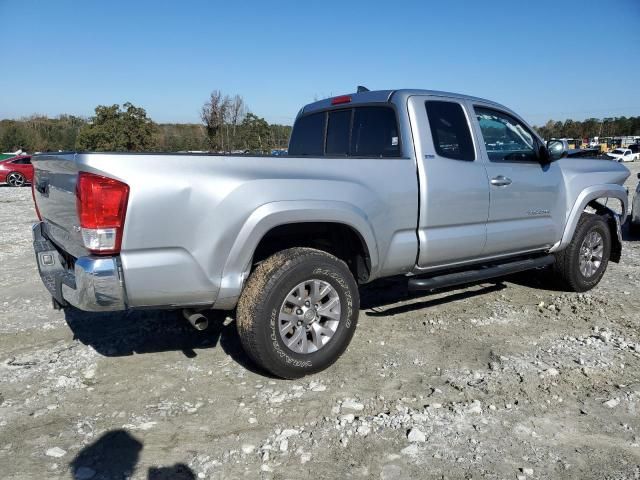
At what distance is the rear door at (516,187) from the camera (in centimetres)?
455

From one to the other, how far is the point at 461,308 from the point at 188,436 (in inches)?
122

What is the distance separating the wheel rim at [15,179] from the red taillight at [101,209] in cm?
2390

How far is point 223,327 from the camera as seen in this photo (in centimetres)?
456

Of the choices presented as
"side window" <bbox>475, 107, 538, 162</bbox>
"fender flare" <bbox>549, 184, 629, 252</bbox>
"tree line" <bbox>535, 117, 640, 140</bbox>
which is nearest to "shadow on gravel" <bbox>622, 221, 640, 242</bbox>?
"fender flare" <bbox>549, 184, 629, 252</bbox>

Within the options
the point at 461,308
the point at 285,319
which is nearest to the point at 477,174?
the point at 461,308

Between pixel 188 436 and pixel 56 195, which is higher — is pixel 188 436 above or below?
below

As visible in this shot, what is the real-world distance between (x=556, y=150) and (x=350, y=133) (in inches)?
79.6

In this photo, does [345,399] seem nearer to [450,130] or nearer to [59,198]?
[59,198]

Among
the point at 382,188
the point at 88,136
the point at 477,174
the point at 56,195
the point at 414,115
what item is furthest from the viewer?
the point at 88,136

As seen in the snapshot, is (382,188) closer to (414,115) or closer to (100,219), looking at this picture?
(414,115)

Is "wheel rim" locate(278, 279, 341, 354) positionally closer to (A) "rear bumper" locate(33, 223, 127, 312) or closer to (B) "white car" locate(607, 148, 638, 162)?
(A) "rear bumper" locate(33, 223, 127, 312)

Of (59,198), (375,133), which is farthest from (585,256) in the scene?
(59,198)

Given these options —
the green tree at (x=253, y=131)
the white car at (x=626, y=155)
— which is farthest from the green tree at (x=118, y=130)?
the white car at (x=626, y=155)

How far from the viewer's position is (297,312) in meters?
3.49
